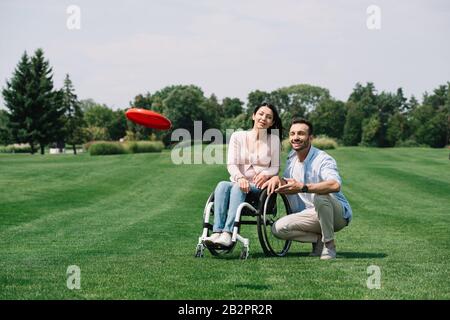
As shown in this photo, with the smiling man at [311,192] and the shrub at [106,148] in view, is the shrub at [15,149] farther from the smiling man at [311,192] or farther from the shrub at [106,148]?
the smiling man at [311,192]

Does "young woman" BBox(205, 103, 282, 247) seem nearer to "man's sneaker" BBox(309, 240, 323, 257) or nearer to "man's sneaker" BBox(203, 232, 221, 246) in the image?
"man's sneaker" BBox(203, 232, 221, 246)

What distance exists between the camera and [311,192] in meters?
7.98

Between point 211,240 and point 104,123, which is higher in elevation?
point 104,123

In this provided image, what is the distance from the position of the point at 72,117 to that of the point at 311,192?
244ft

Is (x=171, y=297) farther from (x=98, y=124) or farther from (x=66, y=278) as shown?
(x=98, y=124)

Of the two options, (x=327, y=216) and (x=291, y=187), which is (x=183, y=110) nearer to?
(x=327, y=216)

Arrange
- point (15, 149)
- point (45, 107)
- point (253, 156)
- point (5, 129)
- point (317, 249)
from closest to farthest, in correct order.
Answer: point (253, 156), point (317, 249), point (45, 107), point (5, 129), point (15, 149)

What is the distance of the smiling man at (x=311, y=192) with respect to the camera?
8031mm

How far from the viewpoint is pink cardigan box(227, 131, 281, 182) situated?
336 inches

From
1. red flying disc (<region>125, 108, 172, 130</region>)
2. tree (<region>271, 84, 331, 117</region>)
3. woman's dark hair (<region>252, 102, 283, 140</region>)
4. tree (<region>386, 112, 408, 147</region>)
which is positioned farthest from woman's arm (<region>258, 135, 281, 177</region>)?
tree (<region>271, 84, 331, 117</region>)

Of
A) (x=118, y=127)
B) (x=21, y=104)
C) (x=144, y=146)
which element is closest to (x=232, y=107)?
(x=118, y=127)

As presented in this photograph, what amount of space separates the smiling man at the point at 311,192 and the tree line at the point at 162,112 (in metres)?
53.2

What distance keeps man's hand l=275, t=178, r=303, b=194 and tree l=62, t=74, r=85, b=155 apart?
71.3 metres

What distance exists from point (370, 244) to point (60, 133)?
2661 inches
